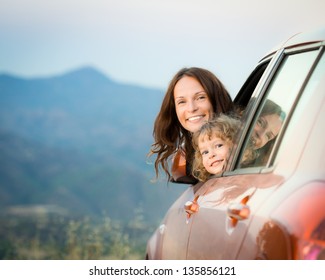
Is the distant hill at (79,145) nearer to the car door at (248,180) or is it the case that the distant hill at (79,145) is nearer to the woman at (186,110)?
the woman at (186,110)

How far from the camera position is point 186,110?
15.9ft

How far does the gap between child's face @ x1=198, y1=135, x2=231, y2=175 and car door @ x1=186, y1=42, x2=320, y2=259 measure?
0.07 metres

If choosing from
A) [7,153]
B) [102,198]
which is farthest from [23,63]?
[102,198]

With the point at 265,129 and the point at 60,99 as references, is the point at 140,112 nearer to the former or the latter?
the point at 60,99

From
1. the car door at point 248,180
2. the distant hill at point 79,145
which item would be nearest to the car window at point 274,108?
the car door at point 248,180

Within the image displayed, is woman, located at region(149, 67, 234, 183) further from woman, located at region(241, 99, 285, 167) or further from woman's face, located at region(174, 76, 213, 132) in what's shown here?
woman, located at region(241, 99, 285, 167)

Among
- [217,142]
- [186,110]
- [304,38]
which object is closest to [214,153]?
[217,142]

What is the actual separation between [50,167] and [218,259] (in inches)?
1103

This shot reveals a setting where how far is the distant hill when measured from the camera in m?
28.9

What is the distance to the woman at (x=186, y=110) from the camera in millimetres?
4828

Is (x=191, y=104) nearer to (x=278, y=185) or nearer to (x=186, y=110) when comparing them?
(x=186, y=110)

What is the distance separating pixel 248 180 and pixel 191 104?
154 cm

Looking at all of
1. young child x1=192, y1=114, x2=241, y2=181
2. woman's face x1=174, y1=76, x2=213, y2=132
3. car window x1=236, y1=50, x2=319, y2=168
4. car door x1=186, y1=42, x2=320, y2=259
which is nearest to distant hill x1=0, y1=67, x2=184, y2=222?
woman's face x1=174, y1=76, x2=213, y2=132

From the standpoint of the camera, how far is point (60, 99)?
35.4 metres
